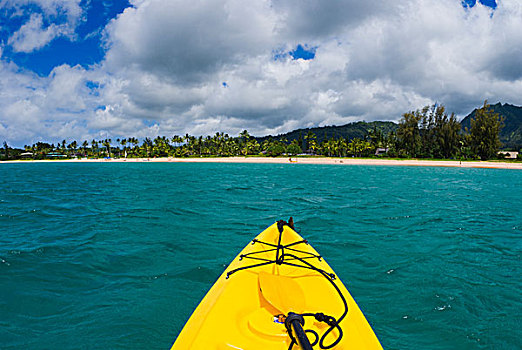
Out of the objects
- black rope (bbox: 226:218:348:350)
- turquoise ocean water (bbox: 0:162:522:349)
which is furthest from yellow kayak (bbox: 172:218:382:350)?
turquoise ocean water (bbox: 0:162:522:349)

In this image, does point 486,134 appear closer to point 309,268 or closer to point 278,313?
point 309,268

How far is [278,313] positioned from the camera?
279cm

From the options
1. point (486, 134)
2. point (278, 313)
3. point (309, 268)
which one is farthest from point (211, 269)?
point (486, 134)

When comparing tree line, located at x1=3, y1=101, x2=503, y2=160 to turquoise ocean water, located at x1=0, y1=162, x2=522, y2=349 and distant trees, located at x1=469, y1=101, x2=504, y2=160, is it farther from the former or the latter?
turquoise ocean water, located at x1=0, y1=162, x2=522, y2=349

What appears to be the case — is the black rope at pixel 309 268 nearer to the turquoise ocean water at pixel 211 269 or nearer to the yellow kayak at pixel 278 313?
the yellow kayak at pixel 278 313

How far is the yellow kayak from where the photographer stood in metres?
2.38

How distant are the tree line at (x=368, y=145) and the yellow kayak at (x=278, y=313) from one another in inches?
2888

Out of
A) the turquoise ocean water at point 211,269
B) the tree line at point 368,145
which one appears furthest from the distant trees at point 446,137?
the turquoise ocean water at point 211,269

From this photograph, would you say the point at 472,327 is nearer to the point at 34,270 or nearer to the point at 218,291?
the point at 218,291

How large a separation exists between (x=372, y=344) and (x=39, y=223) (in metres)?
13.1

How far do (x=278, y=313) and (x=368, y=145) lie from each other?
98.5 metres

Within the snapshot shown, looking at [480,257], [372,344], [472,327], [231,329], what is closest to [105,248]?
[231,329]

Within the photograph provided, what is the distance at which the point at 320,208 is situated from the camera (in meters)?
13.6

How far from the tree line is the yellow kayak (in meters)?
73.4
